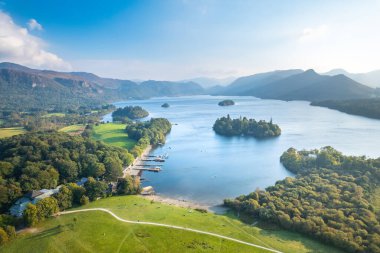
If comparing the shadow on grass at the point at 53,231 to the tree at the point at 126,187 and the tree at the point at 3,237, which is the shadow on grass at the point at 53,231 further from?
the tree at the point at 126,187

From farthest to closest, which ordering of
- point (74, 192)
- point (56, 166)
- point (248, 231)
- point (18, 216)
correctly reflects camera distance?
point (56, 166) → point (74, 192) → point (18, 216) → point (248, 231)

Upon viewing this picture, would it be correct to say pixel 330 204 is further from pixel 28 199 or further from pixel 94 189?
pixel 28 199

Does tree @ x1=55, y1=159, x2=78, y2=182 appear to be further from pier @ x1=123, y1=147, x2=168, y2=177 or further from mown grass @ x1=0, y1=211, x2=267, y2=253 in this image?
mown grass @ x1=0, y1=211, x2=267, y2=253

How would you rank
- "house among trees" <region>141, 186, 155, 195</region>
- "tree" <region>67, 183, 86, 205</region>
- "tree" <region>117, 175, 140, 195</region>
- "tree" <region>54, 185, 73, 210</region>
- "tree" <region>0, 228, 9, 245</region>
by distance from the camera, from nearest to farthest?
"tree" <region>0, 228, 9, 245</region>
"tree" <region>54, 185, 73, 210</region>
"tree" <region>67, 183, 86, 205</region>
"tree" <region>117, 175, 140, 195</region>
"house among trees" <region>141, 186, 155, 195</region>

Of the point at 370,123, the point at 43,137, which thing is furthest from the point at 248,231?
the point at 370,123

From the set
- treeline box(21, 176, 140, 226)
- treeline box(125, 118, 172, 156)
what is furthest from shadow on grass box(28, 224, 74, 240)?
treeline box(125, 118, 172, 156)

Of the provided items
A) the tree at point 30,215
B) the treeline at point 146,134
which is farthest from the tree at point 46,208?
the treeline at point 146,134

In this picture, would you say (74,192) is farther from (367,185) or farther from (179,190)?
(367,185)
